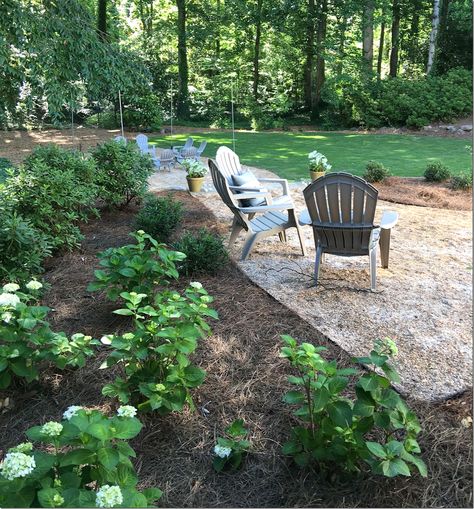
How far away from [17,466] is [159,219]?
3814 mm

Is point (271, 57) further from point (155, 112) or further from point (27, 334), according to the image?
point (27, 334)

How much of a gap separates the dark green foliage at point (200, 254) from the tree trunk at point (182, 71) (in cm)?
1698

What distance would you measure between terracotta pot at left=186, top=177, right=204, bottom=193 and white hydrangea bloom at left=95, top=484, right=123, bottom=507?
6896 mm

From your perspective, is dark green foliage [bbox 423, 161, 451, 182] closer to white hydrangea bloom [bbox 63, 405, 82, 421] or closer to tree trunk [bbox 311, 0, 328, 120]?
white hydrangea bloom [bbox 63, 405, 82, 421]

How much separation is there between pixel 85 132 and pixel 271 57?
8.24 meters

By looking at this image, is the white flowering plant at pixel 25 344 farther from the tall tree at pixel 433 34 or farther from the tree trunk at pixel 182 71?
the tree trunk at pixel 182 71

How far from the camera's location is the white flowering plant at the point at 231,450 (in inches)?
84.9

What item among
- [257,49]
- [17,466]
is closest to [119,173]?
[17,466]

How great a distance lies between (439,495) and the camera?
1.99 meters

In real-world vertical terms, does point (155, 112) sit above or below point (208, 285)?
above

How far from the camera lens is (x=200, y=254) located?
14.1ft

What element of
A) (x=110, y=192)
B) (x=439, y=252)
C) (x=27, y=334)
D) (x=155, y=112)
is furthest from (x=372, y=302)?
(x=155, y=112)

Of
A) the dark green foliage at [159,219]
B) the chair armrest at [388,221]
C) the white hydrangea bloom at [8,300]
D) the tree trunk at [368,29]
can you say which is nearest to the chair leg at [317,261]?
the chair armrest at [388,221]

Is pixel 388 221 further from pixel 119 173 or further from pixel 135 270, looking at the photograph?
pixel 119 173
